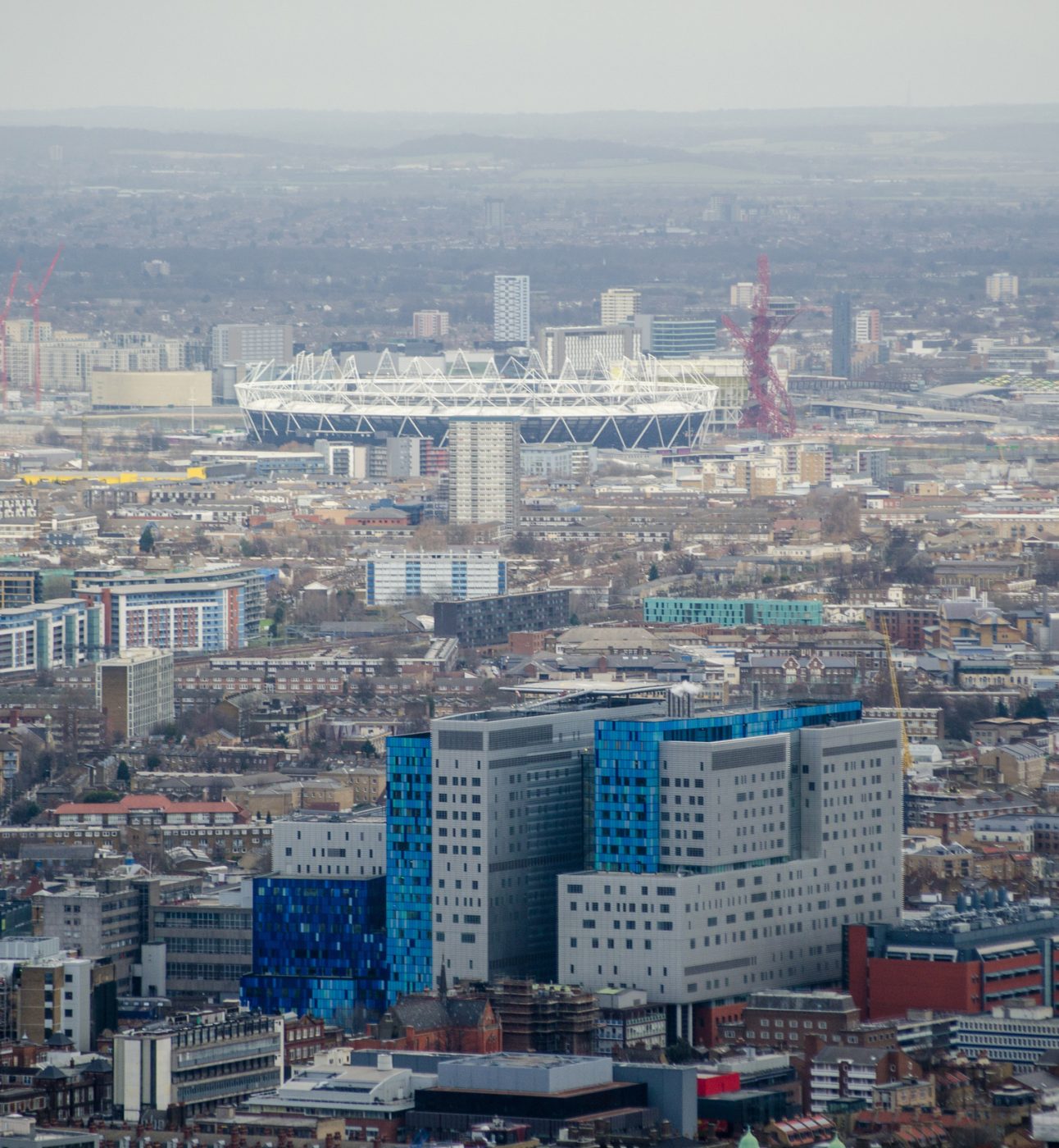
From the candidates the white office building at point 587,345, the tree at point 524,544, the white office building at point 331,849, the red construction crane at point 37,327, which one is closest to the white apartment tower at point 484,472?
the tree at point 524,544

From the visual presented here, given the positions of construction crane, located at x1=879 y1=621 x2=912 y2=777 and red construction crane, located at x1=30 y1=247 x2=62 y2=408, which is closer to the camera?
construction crane, located at x1=879 y1=621 x2=912 y2=777

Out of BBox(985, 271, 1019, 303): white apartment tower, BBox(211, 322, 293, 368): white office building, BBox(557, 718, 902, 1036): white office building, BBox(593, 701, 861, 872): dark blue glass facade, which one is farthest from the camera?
BBox(985, 271, 1019, 303): white apartment tower

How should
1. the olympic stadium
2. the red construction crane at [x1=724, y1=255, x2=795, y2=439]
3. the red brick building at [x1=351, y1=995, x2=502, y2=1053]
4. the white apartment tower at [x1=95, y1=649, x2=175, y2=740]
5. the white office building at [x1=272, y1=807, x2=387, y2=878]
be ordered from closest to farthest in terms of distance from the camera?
1. the red brick building at [x1=351, y1=995, x2=502, y2=1053]
2. the white office building at [x1=272, y1=807, x2=387, y2=878]
3. the white apartment tower at [x1=95, y1=649, x2=175, y2=740]
4. the olympic stadium
5. the red construction crane at [x1=724, y1=255, x2=795, y2=439]

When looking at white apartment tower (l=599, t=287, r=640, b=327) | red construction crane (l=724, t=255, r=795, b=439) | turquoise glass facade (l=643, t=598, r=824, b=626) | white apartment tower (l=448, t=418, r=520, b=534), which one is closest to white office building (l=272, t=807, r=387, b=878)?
turquoise glass facade (l=643, t=598, r=824, b=626)

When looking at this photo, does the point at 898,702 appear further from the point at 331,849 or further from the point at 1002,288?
the point at 1002,288

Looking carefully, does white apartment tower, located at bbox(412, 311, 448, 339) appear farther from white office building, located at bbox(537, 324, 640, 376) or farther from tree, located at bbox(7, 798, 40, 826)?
tree, located at bbox(7, 798, 40, 826)
